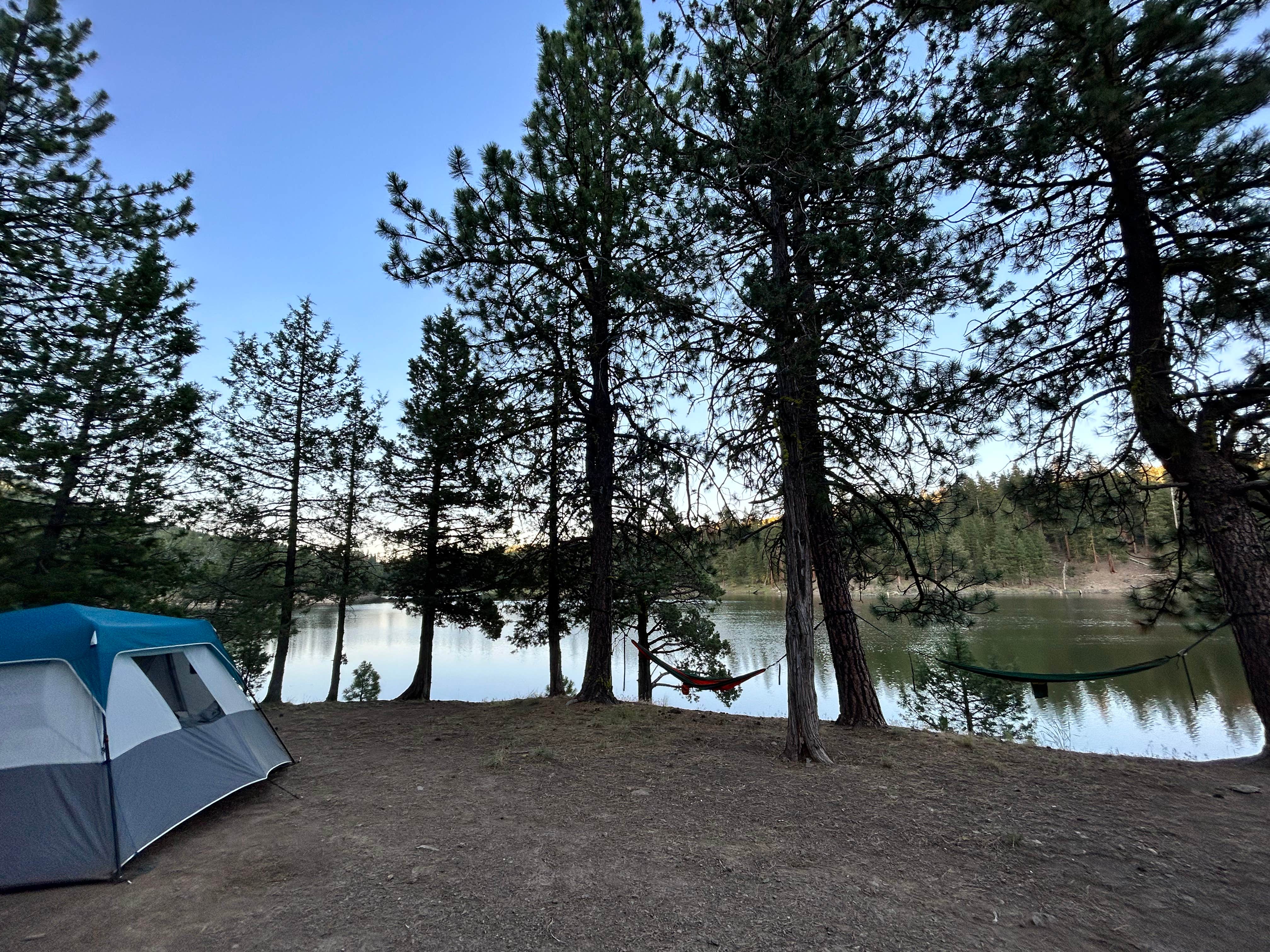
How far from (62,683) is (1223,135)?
6.88 m

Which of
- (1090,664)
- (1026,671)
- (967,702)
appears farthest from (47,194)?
(1090,664)

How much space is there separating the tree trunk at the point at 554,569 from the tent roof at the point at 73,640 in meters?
5.28

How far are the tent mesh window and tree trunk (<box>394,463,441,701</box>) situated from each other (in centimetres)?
612

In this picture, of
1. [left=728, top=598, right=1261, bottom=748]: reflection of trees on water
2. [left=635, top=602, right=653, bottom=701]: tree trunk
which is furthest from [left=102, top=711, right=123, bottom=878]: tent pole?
[left=728, top=598, right=1261, bottom=748]: reflection of trees on water

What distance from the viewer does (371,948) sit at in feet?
6.29

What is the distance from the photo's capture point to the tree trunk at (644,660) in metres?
9.88

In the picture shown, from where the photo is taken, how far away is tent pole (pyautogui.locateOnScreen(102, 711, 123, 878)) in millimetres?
2445

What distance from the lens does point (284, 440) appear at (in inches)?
397

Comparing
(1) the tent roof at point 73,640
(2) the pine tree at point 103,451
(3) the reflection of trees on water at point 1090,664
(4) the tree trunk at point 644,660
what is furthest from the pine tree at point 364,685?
(1) the tent roof at point 73,640

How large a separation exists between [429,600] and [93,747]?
7.45 meters

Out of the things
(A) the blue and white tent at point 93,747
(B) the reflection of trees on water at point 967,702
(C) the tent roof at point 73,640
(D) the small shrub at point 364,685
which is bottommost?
(B) the reflection of trees on water at point 967,702

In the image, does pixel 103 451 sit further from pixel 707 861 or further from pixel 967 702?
pixel 967 702

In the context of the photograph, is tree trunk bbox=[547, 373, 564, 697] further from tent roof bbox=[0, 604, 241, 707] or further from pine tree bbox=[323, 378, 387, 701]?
tent roof bbox=[0, 604, 241, 707]

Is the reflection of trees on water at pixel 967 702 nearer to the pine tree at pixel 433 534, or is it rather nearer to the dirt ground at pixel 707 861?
the pine tree at pixel 433 534
